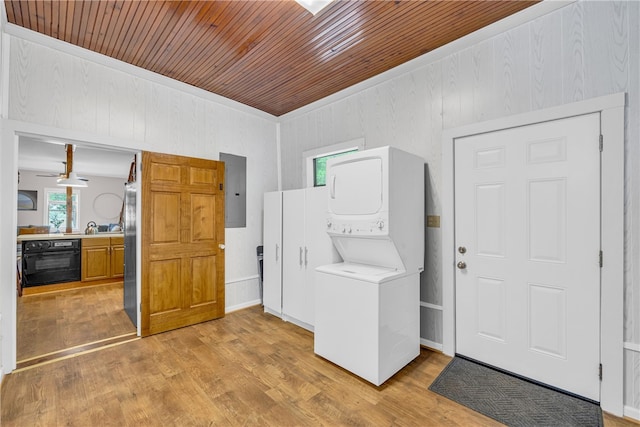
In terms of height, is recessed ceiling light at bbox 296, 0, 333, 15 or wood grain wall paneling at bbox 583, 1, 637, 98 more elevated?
recessed ceiling light at bbox 296, 0, 333, 15

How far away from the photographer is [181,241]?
3221 millimetres

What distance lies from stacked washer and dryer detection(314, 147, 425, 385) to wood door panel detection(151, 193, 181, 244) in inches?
70.8

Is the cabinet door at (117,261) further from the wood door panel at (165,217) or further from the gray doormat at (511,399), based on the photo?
the gray doormat at (511,399)

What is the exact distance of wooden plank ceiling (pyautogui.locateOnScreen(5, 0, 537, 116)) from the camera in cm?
207

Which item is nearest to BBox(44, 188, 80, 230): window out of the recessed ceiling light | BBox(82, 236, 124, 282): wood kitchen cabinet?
BBox(82, 236, 124, 282): wood kitchen cabinet

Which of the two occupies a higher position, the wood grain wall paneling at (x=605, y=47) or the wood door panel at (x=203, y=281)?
the wood grain wall paneling at (x=605, y=47)

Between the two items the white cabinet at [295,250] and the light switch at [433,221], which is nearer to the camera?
the light switch at [433,221]

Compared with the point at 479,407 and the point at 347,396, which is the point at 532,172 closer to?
the point at 479,407

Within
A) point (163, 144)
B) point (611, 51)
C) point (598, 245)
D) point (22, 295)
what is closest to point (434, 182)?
point (598, 245)

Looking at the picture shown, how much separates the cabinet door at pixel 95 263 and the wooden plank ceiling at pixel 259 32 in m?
3.93

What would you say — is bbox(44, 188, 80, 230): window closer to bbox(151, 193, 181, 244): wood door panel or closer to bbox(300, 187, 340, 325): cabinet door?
bbox(151, 193, 181, 244): wood door panel

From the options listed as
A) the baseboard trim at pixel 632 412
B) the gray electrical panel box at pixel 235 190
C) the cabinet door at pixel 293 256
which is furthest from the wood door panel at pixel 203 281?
the baseboard trim at pixel 632 412

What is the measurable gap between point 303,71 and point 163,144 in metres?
1.77

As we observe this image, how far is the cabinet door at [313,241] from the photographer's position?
9.75 feet
